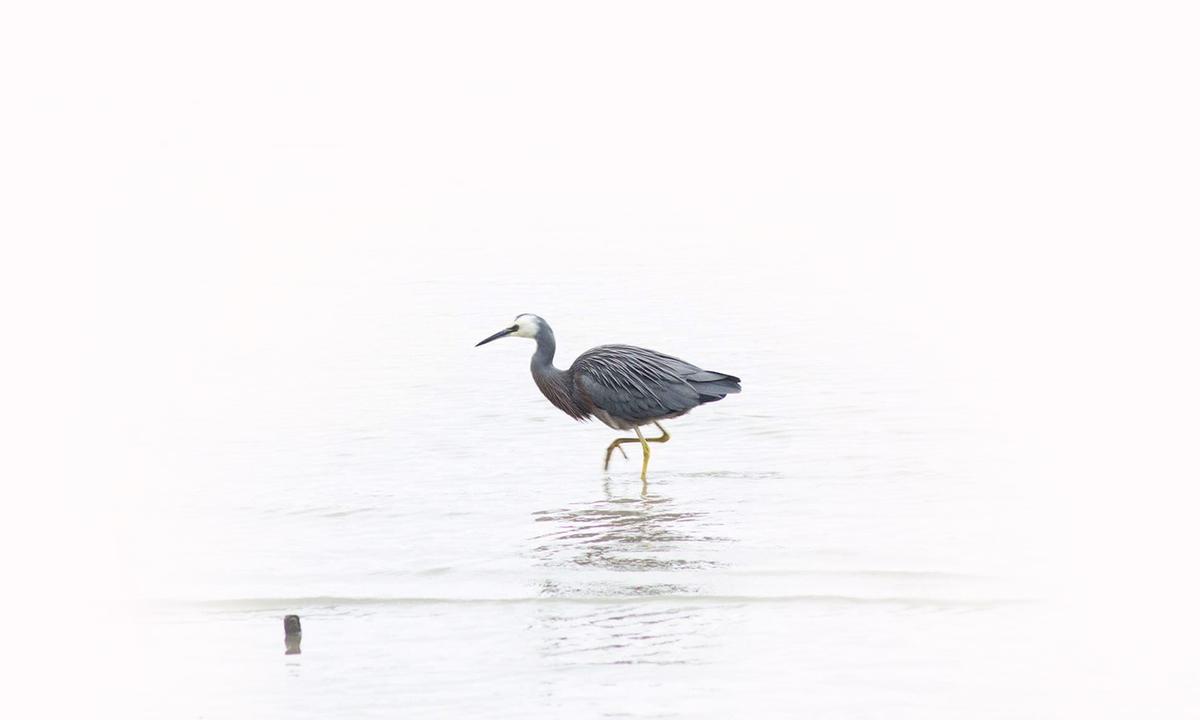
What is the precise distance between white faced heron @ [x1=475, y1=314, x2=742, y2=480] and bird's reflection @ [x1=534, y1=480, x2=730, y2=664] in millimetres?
738

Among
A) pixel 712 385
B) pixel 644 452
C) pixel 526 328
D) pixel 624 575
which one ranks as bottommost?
pixel 624 575

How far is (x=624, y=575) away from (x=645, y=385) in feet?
11.0

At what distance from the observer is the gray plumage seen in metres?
13.2

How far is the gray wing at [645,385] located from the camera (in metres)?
13.2

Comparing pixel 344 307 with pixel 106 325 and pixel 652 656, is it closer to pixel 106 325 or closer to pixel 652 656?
pixel 106 325

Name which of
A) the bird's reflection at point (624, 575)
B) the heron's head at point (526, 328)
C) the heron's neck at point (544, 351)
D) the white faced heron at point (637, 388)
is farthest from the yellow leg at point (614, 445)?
the heron's head at point (526, 328)

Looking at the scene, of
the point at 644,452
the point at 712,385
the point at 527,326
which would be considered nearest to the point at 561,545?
the point at 644,452

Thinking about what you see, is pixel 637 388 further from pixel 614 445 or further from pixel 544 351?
pixel 544 351

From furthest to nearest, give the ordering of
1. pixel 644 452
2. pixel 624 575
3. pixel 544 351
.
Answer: pixel 544 351, pixel 644 452, pixel 624 575

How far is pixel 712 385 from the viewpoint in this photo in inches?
525

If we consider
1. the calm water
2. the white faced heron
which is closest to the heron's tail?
the white faced heron

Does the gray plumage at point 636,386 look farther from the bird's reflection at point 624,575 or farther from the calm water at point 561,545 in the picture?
the bird's reflection at point 624,575

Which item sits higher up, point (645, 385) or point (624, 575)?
point (645, 385)

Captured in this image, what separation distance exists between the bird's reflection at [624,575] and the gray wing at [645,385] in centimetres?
75
